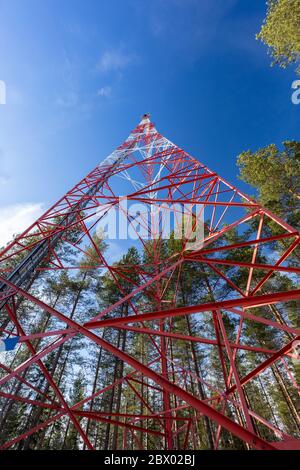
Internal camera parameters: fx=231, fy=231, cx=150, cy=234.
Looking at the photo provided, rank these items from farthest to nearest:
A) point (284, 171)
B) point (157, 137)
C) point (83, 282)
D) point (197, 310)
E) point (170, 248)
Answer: point (83, 282), point (170, 248), point (284, 171), point (157, 137), point (197, 310)

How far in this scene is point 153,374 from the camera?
1.97 m

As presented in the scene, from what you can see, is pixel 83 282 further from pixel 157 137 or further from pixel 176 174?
pixel 176 174

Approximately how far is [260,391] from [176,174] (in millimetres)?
29122

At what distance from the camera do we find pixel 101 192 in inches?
301

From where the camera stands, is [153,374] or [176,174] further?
[176,174]

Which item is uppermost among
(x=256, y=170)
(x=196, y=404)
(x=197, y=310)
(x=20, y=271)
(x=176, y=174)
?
(x=256, y=170)

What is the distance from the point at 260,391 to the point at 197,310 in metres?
30.8

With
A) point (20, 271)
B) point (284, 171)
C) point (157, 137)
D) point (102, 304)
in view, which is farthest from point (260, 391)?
point (20, 271)

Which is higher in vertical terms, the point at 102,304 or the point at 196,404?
the point at 102,304

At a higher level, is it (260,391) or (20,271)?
(260,391)

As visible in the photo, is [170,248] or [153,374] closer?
[153,374]
